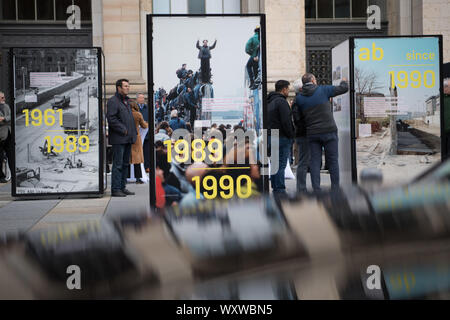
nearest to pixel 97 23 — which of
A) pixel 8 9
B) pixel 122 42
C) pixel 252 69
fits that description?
pixel 122 42

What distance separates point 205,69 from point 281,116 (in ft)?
8.48

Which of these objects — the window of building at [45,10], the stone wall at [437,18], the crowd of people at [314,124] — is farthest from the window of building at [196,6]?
the crowd of people at [314,124]

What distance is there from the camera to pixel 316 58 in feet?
62.8

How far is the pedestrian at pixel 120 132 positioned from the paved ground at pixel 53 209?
311 millimetres

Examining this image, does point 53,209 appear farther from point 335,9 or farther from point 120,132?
point 335,9

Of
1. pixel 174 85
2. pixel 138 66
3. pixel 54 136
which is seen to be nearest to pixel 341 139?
pixel 174 85

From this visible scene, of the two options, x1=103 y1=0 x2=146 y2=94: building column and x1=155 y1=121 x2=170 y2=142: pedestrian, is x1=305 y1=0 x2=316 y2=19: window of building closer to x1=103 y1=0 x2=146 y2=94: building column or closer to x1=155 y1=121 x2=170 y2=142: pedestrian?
x1=103 y1=0 x2=146 y2=94: building column

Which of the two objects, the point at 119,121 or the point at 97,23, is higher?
the point at 97,23

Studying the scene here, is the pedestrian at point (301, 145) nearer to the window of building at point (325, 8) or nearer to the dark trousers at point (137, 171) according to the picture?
the dark trousers at point (137, 171)

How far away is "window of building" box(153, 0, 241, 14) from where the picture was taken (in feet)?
59.7

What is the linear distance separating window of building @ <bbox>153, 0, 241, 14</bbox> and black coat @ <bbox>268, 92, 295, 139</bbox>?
912 centimetres

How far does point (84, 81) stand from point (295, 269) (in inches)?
391

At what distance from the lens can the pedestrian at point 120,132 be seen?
34.2 feet

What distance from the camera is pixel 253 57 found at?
7359 millimetres
